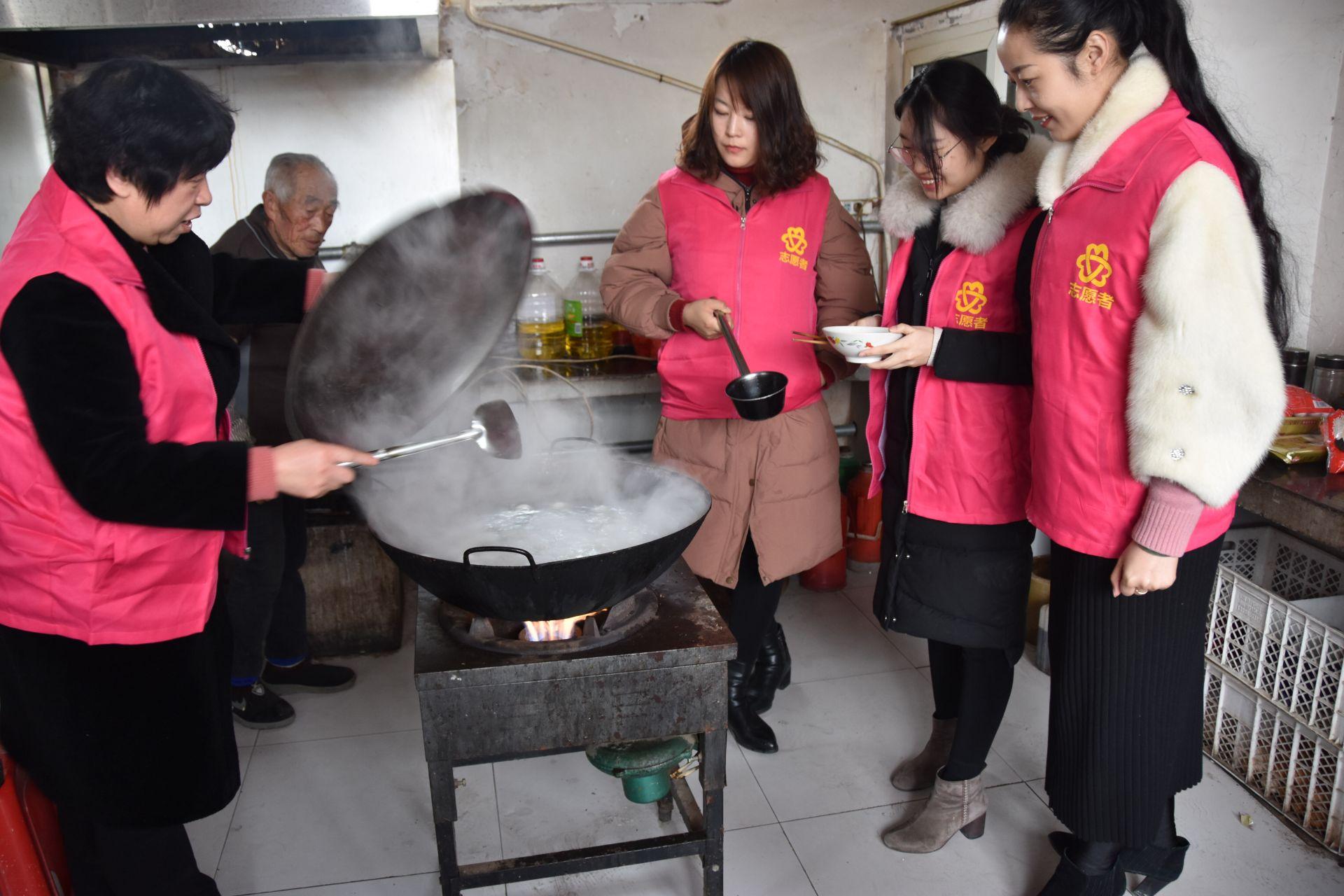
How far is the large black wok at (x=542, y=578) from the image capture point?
1355 mm

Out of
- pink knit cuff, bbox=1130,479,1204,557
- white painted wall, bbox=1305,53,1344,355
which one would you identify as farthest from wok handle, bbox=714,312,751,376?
white painted wall, bbox=1305,53,1344,355

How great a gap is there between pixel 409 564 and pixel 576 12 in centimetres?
244

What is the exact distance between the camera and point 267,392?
236 cm

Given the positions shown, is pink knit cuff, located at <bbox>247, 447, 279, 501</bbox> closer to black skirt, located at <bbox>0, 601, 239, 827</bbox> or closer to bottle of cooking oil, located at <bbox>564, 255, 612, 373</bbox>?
black skirt, located at <bbox>0, 601, 239, 827</bbox>

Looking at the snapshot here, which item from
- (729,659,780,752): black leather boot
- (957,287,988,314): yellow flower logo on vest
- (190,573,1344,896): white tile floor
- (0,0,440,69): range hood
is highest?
(0,0,440,69): range hood

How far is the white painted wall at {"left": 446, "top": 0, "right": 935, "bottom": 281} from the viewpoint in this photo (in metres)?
3.20

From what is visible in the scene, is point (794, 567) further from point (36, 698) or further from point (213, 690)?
point (36, 698)

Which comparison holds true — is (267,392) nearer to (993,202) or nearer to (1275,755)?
(993,202)

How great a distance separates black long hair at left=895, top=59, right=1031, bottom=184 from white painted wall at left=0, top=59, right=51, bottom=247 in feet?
8.49

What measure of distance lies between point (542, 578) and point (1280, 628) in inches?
68.4

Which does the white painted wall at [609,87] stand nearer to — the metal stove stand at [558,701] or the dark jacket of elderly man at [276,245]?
the dark jacket of elderly man at [276,245]

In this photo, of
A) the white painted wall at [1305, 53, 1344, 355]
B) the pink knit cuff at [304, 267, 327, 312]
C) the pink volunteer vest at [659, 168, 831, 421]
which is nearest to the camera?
the pink knit cuff at [304, 267, 327, 312]

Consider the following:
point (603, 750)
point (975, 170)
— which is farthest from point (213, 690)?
point (975, 170)

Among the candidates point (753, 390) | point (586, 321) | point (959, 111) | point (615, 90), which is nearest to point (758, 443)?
point (753, 390)
